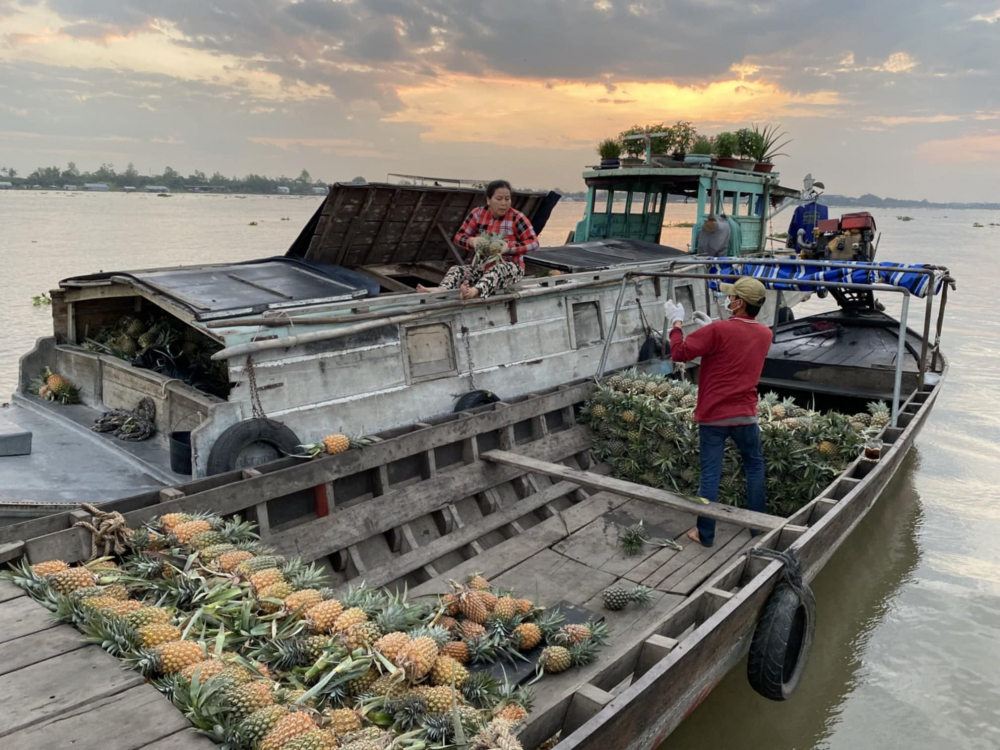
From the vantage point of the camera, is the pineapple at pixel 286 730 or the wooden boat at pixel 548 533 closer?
the pineapple at pixel 286 730

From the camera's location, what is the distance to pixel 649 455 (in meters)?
8.31

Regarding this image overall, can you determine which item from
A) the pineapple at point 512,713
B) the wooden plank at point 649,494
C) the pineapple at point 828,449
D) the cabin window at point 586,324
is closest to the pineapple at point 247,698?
the pineapple at point 512,713

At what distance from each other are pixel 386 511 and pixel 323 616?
2.53 meters

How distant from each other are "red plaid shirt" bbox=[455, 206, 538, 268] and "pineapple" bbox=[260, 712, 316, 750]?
6547mm

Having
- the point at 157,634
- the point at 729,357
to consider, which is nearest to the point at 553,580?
the point at 729,357

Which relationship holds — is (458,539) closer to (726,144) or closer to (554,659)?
(554,659)

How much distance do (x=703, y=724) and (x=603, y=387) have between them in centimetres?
421

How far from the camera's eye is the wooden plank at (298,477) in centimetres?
422

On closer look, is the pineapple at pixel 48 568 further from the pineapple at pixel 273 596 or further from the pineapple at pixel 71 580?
the pineapple at pixel 273 596

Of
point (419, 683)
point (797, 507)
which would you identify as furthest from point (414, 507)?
point (797, 507)

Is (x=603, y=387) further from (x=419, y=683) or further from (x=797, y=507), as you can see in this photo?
(x=419, y=683)

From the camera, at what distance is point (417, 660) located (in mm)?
3424

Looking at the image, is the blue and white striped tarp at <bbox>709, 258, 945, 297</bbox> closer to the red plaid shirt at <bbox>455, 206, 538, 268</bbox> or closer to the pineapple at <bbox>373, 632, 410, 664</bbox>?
the red plaid shirt at <bbox>455, 206, 538, 268</bbox>

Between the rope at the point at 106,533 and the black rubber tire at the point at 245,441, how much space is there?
1.71m
